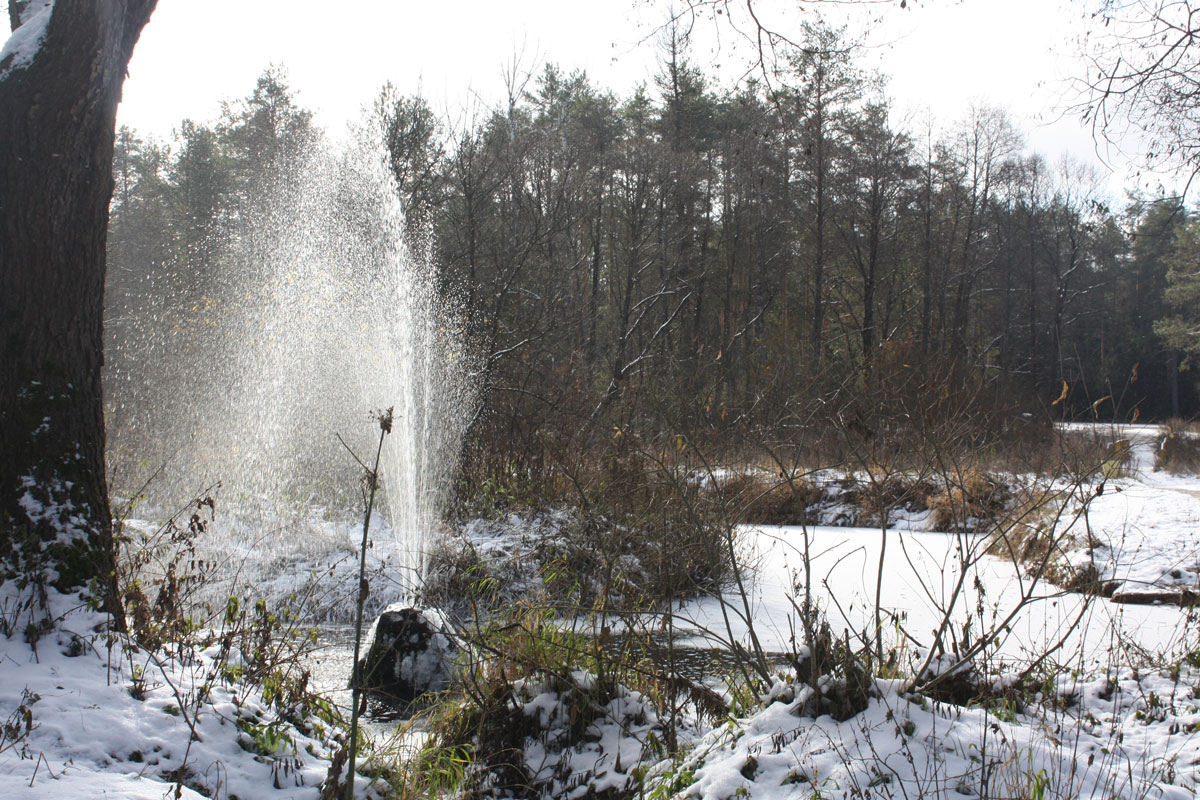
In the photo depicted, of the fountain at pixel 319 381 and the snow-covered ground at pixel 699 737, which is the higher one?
the fountain at pixel 319 381

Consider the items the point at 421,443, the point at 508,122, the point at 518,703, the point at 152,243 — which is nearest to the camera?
the point at 518,703

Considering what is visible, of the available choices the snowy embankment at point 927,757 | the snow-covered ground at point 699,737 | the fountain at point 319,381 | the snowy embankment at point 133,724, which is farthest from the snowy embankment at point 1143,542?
the fountain at point 319,381

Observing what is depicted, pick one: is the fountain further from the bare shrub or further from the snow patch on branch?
the bare shrub

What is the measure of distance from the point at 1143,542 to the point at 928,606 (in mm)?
2374

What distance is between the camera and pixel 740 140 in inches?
942

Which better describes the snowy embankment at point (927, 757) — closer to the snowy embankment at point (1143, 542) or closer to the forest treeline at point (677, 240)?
the snowy embankment at point (1143, 542)

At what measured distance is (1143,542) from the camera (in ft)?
23.5

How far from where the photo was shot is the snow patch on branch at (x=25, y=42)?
354 cm

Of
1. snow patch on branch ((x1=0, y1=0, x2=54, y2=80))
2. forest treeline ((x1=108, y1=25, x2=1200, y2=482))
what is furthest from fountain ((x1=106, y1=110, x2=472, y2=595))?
snow patch on branch ((x1=0, y1=0, x2=54, y2=80))

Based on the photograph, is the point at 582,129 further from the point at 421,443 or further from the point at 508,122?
the point at 421,443

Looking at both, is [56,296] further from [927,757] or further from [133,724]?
[927,757]

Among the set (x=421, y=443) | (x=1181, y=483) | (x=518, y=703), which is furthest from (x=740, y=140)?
(x=518, y=703)

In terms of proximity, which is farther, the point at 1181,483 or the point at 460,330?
the point at 1181,483

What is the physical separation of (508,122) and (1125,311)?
34778 mm
